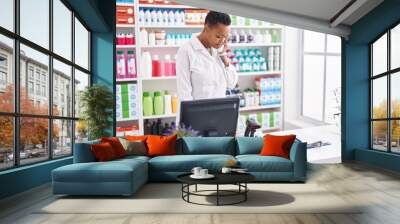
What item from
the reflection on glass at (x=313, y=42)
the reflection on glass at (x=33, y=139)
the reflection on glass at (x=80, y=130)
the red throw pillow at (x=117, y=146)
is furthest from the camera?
the reflection on glass at (x=313, y=42)

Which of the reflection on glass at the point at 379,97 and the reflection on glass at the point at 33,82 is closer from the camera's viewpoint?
the reflection on glass at the point at 33,82

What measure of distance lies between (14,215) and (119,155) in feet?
7.53

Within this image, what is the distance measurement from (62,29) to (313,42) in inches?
275

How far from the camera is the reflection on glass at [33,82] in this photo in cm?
554

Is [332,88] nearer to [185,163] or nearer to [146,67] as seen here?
[146,67]

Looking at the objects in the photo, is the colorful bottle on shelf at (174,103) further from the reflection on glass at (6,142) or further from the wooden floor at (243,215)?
the reflection on glass at (6,142)

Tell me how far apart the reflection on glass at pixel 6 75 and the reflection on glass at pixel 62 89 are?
1497 mm

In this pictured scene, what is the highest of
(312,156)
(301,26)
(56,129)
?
(301,26)

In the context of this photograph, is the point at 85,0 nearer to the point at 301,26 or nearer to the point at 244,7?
the point at 244,7

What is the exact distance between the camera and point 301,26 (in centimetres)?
870

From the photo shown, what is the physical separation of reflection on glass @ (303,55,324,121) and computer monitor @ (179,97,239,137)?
4.25 metres

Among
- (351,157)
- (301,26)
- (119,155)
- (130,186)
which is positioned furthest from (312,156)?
(130,186)

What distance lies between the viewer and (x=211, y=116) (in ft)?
25.0

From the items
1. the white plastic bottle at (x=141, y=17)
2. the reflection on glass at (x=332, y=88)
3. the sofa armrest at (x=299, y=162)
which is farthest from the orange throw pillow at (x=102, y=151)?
the reflection on glass at (x=332, y=88)
